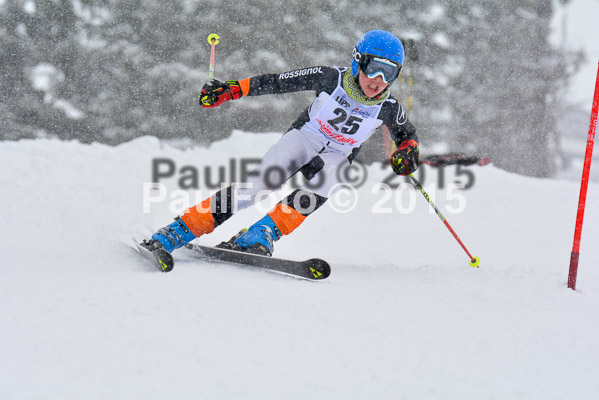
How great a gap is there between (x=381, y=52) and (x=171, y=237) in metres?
1.73

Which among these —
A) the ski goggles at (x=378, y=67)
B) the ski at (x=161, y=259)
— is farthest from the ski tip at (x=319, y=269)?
the ski goggles at (x=378, y=67)

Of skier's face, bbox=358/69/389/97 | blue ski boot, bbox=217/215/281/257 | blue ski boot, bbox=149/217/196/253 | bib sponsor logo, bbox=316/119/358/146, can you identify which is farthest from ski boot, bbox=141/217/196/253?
skier's face, bbox=358/69/389/97

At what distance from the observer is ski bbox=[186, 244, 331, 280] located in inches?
115

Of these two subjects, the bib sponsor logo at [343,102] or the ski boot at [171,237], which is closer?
the ski boot at [171,237]

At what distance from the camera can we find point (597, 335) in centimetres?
218

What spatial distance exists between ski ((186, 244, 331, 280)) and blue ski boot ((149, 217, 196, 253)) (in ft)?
0.77

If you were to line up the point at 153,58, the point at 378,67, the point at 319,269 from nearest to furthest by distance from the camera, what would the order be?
the point at 319,269 → the point at 378,67 → the point at 153,58

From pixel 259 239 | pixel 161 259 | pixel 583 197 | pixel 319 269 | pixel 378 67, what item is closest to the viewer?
pixel 161 259

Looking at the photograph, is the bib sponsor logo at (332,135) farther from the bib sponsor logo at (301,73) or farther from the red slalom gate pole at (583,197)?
the red slalom gate pole at (583,197)

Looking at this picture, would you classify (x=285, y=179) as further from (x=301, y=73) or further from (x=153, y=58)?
(x=153, y=58)

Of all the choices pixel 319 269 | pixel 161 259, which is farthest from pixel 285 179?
pixel 161 259

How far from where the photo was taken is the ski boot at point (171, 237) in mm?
3086

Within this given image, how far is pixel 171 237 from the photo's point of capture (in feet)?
10.4

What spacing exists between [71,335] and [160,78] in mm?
14535
